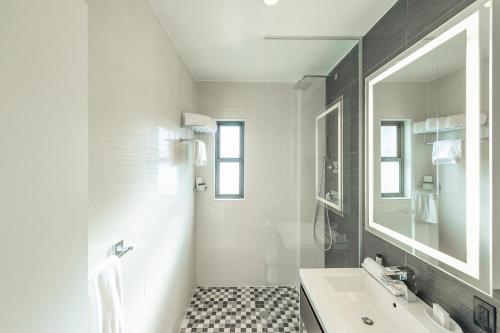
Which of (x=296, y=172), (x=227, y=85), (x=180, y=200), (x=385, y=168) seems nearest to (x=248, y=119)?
(x=227, y=85)

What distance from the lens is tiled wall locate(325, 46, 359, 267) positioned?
74.9 inches

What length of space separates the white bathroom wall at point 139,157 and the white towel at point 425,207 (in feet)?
4.98

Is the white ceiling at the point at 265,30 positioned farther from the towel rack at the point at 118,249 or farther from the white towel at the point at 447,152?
the towel rack at the point at 118,249

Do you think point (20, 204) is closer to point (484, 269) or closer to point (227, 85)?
point (484, 269)

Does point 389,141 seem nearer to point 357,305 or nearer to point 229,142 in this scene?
point 357,305

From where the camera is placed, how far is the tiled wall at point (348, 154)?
1901 millimetres

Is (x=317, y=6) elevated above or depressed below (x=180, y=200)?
above

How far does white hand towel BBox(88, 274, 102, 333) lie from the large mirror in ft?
4.61

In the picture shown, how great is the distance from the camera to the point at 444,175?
3.60 feet

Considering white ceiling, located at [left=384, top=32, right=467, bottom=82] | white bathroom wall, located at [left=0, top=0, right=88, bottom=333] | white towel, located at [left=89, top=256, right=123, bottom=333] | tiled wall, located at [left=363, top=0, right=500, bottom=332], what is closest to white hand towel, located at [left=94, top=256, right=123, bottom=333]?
white towel, located at [left=89, top=256, right=123, bottom=333]

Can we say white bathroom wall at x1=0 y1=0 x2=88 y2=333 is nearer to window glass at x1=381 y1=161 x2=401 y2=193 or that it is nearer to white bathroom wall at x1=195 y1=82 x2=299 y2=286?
window glass at x1=381 y1=161 x2=401 y2=193

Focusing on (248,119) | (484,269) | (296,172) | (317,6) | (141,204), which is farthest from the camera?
(248,119)

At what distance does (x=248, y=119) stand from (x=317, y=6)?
1261 millimetres

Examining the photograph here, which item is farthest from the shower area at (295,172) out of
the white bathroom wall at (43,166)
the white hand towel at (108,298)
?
the white bathroom wall at (43,166)
